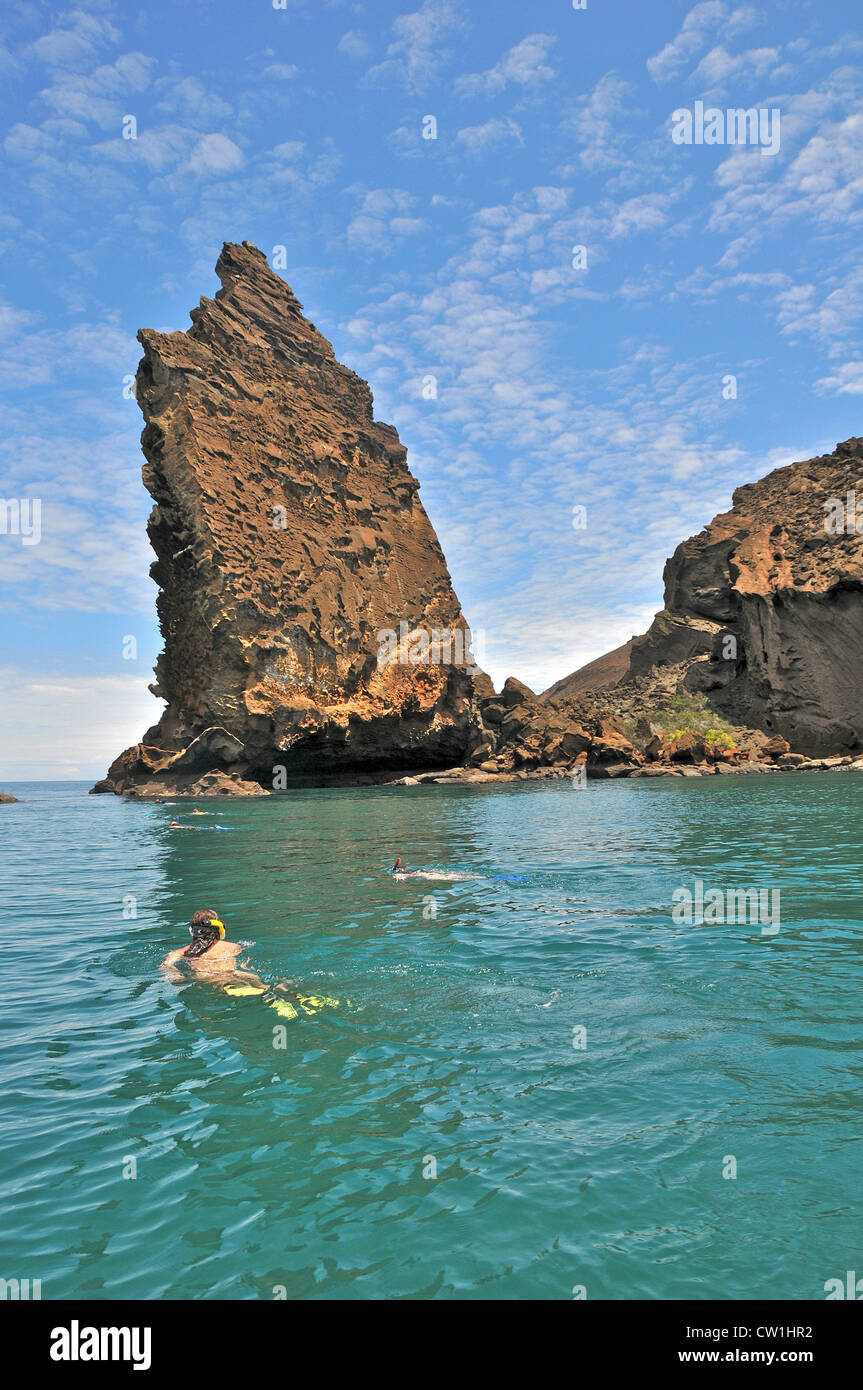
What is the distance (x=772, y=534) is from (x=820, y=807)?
205 ft

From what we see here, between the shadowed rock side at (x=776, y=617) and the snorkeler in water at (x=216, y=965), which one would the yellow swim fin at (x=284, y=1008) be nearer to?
the snorkeler in water at (x=216, y=965)

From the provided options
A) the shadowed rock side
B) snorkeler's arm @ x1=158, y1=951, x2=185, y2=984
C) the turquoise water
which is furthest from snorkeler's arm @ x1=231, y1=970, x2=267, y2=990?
the shadowed rock side

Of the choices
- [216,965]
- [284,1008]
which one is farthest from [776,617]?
[284,1008]

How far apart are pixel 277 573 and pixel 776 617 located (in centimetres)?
5024

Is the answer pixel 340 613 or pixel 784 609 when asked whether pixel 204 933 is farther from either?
pixel 784 609

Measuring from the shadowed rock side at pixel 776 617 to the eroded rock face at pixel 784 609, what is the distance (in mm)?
115

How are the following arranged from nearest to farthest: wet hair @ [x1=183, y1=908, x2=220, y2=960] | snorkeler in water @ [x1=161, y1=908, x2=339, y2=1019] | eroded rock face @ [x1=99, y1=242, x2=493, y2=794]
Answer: snorkeler in water @ [x1=161, y1=908, x2=339, y2=1019] < wet hair @ [x1=183, y1=908, x2=220, y2=960] < eroded rock face @ [x1=99, y1=242, x2=493, y2=794]

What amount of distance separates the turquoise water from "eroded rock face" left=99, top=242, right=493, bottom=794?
48.2 meters

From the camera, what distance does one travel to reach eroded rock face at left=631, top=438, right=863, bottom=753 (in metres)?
74.2

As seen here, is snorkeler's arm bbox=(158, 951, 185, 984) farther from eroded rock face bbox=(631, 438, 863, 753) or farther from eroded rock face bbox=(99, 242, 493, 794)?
eroded rock face bbox=(631, 438, 863, 753)

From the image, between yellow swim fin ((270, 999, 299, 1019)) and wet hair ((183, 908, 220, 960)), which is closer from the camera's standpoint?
yellow swim fin ((270, 999, 299, 1019))

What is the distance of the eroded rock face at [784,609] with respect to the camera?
74.2 m

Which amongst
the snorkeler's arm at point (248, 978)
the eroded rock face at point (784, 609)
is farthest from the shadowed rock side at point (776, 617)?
the snorkeler's arm at point (248, 978)
